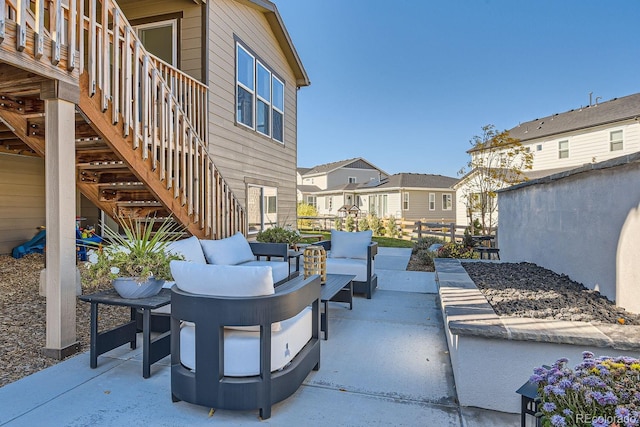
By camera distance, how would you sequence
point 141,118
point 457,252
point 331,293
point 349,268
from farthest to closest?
point 457,252
point 349,268
point 141,118
point 331,293

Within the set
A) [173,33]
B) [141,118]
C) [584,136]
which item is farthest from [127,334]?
[584,136]

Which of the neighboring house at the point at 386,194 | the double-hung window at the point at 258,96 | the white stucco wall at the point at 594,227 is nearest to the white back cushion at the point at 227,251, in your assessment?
the double-hung window at the point at 258,96

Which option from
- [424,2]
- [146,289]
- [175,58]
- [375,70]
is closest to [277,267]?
[146,289]

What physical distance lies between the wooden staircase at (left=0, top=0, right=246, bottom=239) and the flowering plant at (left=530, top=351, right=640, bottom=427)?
3853 mm

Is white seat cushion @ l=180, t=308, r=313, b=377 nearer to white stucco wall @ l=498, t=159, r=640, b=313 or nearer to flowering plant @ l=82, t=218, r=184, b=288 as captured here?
flowering plant @ l=82, t=218, r=184, b=288

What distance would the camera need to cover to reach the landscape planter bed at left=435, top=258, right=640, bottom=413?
2.25 metres

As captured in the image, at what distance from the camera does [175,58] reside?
7.21 meters

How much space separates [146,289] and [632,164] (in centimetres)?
381

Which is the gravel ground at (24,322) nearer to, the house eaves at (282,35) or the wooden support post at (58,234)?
the wooden support post at (58,234)

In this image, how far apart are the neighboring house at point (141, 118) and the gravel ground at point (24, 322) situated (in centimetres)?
25

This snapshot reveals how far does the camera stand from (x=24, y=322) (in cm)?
391

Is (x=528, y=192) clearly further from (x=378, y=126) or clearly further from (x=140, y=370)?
(x=378, y=126)

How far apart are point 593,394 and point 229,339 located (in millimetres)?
1809

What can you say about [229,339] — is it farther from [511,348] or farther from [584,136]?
[584,136]
